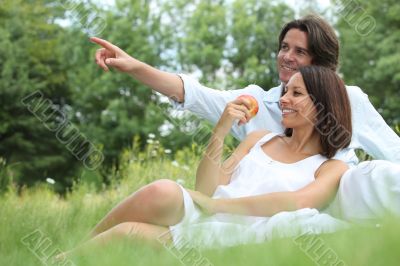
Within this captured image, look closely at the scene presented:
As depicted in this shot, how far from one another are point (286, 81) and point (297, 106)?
1.79ft

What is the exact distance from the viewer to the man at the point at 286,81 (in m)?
3.21

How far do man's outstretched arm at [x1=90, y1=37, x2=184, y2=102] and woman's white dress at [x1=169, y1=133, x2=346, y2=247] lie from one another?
2.04 ft

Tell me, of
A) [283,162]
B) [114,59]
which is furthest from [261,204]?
[114,59]

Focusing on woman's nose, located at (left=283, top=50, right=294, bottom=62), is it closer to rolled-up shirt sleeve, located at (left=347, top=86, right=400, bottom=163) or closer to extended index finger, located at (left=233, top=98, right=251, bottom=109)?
rolled-up shirt sleeve, located at (left=347, top=86, right=400, bottom=163)

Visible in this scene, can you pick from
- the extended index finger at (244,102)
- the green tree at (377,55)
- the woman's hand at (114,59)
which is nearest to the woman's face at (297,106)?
the extended index finger at (244,102)

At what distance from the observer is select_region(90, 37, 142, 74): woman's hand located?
3621mm

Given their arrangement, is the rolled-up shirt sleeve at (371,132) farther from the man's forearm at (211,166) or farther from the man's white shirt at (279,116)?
the man's forearm at (211,166)

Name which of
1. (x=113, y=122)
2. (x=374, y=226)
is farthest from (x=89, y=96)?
(x=374, y=226)

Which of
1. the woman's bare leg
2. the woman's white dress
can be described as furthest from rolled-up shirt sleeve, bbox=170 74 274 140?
the woman's bare leg

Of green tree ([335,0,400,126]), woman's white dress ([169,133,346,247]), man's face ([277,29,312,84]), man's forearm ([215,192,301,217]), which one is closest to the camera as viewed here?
woman's white dress ([169,133,346,247])

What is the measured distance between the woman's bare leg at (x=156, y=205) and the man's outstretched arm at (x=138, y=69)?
32.0 inches

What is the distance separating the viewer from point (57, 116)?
81.8ft

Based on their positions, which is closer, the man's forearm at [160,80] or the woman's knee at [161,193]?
the woman's knee at [161,193]

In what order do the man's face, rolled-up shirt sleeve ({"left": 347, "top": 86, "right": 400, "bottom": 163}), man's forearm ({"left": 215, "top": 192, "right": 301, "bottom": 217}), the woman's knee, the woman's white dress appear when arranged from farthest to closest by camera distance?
1. the man's face
2. rolled-up shirt sleeve ({"left": 347, "top": 86, "right": 400, "bottom": 163})
3. man's forearm ({"left": 215, "top": 192, "right": 301, "bottom": 217})
4. the woman's knee
5. the woman's white dress
